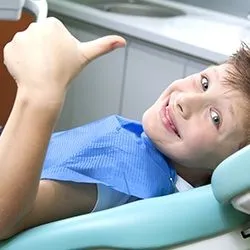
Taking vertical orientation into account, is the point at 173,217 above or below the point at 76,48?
below

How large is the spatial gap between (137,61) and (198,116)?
4.72 ft

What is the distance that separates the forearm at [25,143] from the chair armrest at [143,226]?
8cm

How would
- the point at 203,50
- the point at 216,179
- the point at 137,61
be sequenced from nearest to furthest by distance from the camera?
the point at 216,179, the point at 203,50, the point at 137,61

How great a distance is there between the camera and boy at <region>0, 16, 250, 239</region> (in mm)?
910

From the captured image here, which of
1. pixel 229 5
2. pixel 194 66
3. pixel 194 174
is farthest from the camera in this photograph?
pixel 229 5

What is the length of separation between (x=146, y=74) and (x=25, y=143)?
1662 mm

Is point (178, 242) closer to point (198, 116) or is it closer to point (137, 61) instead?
point (198, 116)

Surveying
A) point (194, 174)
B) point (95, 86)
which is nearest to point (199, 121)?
point (194, 174)

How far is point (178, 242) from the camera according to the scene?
0.92 metres

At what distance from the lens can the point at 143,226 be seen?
3.03 feet

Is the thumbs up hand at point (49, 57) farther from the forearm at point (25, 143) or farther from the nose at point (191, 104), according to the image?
the nose at point (191, 104)

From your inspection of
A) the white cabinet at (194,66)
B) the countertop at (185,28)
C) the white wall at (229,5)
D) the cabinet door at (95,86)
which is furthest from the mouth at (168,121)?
the white wall at (229,5)

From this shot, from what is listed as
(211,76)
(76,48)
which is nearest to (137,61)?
(211,76)

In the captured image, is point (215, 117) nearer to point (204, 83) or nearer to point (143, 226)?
point (204, 83)
